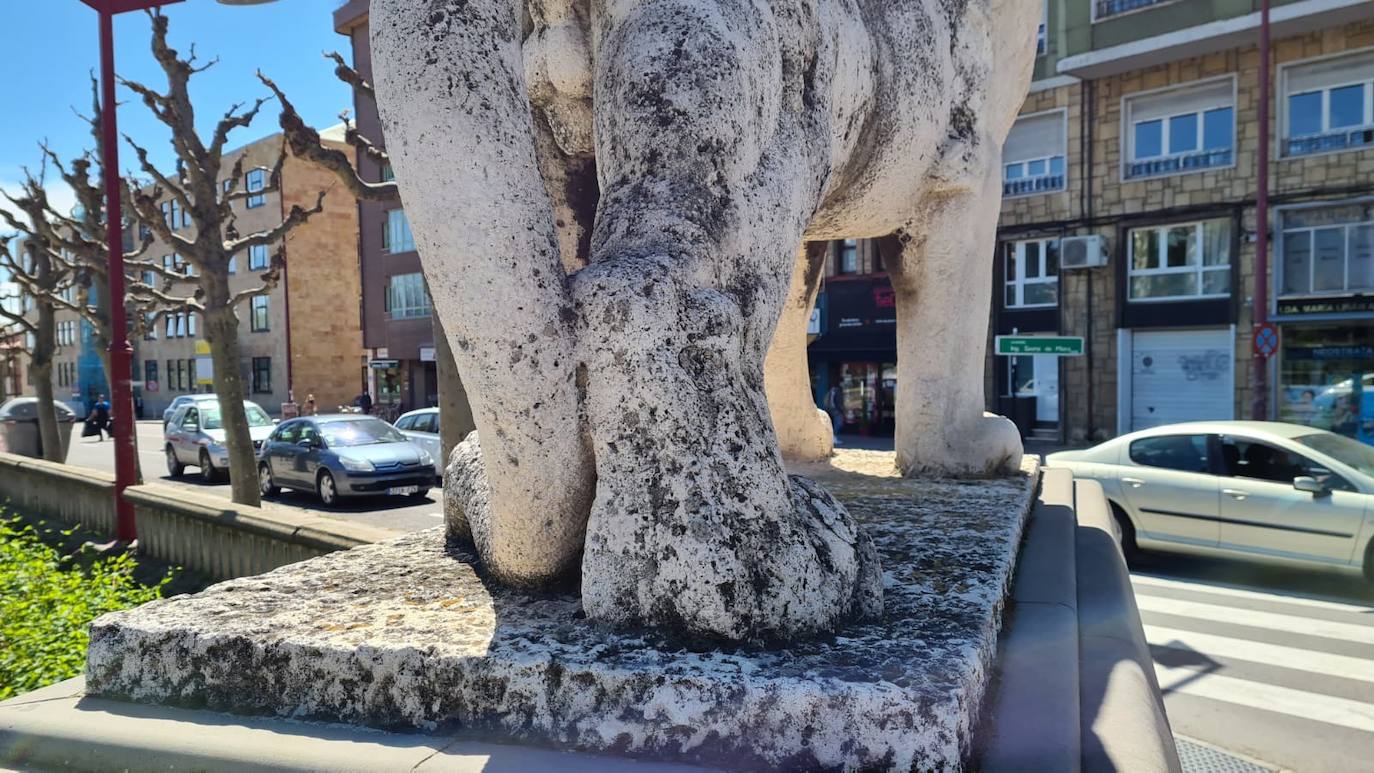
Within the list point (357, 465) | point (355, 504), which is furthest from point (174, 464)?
point (357, 465)

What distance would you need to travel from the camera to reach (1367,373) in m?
15.9

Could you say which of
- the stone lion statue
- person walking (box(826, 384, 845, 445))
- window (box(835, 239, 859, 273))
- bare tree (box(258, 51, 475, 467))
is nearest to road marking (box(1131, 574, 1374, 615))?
bare tree (box(258, 51, 475, 467))

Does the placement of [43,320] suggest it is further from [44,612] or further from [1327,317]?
[1327,317]

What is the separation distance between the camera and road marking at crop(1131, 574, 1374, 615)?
6.68 m

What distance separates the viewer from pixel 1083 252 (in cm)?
1806

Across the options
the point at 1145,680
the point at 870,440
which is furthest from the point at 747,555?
the point at 870,440

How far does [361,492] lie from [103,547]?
202 inches

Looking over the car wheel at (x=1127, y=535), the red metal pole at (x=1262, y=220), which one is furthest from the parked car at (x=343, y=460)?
the red metal pole at (x=1262, y=220)

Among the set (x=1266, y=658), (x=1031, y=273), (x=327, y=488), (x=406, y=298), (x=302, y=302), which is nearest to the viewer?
(x=1266, y=658)

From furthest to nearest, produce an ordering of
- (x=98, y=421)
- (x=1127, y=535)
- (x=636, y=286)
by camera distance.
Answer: (x=98, y=421)
(x=1127, y=535)
(x=636, y=286)

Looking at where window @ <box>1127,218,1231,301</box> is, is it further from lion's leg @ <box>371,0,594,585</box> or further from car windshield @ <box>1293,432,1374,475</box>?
lion's leg @ <box>371,0,594,585</box>

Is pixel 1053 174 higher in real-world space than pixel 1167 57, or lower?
lower

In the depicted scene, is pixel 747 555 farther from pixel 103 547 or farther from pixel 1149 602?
pixel 103 547

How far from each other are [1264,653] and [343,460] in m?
11.3
